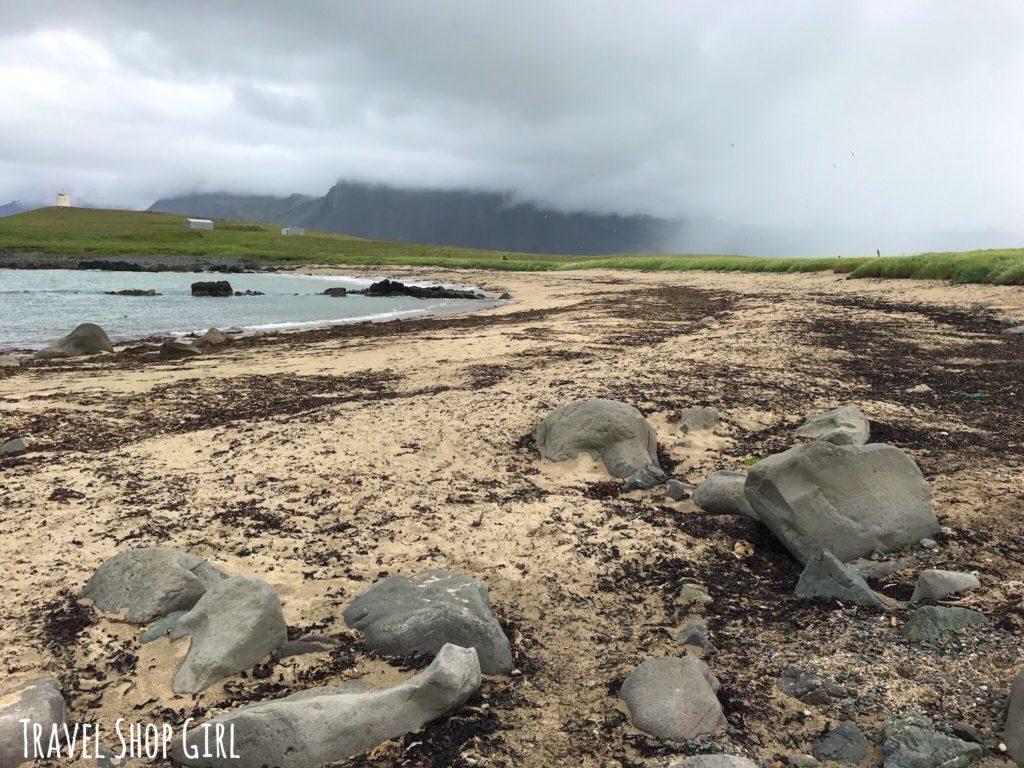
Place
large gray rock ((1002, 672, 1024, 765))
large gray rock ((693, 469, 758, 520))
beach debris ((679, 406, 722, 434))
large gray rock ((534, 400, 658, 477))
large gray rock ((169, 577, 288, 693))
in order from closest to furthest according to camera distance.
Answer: large gray rock ((1002, 672, 1024, 765))
large gray rock ((169, 577, 288, 693))
large gray rock ((693, 469, 758, 520))
large gray rock ((534, 400, 658, 477))
beach debris ((679, 406, 722, 434))

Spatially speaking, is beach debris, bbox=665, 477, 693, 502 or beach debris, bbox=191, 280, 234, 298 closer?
beach debris, bbox=665, 477, 693, 502

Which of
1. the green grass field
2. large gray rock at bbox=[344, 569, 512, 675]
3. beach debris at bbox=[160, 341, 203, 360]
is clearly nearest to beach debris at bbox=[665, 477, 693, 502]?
large gray rock at bbox=[344, 569, 512, 675]

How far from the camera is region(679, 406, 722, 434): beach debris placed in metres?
9.13

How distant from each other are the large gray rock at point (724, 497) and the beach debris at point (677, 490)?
0.60 feet

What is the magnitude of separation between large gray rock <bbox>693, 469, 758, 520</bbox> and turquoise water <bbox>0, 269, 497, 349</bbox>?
885 inches

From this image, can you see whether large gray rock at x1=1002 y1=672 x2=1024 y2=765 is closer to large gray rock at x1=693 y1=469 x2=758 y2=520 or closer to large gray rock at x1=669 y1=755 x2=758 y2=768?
large gray rock at x1=669 y1=755 x2=758 y2=768

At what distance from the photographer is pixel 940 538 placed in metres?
5.72

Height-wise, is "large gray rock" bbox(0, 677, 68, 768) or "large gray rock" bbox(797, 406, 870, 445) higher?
"large gray rock" bbox(797, 406, 870, 445)

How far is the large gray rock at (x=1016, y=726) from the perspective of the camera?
303 cm

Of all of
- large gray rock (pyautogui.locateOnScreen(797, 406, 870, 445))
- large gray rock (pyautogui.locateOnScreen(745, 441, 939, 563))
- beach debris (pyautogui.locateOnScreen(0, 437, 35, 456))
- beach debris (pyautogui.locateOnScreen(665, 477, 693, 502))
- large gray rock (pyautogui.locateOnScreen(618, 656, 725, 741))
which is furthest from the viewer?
beach debris (pyautogui.locateOnScreen(0, 437, 35, 456))

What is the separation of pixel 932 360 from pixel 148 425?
1470 centimetres

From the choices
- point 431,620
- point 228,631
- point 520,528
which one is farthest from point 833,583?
point 228,631

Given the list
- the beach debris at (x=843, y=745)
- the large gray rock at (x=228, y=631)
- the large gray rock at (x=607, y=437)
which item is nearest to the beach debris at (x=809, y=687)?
the beach debris at (x=843, y=745)

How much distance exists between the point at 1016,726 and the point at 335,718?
3.34m
